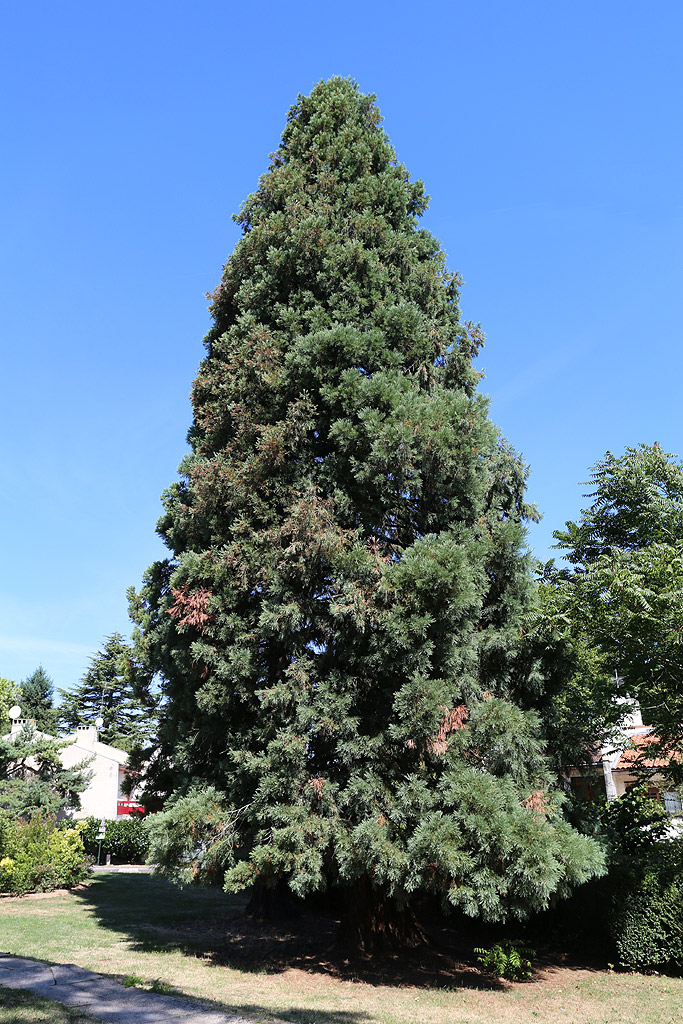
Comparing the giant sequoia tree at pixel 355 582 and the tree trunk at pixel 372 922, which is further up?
the giant sequoia tree at pixel 355 582

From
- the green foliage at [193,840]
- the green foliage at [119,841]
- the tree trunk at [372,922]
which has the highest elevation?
the green foliage at [193,840]

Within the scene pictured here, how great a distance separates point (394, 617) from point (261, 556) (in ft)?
7.82

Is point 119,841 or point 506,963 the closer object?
point 506,963

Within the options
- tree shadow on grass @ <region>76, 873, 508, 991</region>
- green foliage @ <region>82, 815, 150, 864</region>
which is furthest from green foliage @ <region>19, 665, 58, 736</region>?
tree shadow on grass @ <region>76, 873, 508, 991</region>

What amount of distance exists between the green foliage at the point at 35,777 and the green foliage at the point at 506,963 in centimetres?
1274

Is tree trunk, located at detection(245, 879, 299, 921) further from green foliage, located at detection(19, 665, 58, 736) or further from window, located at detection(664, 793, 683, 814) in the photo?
green foliage, located at detection(19, 665, 58, 736)

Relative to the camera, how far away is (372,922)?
31.9 ft

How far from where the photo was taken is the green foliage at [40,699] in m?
43.5

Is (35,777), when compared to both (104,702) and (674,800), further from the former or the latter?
(104,702)

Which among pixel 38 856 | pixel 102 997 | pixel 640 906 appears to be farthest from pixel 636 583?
pixel 38 856

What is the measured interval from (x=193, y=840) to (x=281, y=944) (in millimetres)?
3275

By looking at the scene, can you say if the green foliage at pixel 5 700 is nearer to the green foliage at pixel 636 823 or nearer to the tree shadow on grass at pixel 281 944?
the tree shadow on grass at pixel 281 944


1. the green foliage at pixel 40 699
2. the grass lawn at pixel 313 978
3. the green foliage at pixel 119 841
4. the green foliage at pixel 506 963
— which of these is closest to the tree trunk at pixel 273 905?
the grass lawn at pixel 313 978

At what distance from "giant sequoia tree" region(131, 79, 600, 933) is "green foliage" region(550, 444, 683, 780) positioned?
3.50 ft
